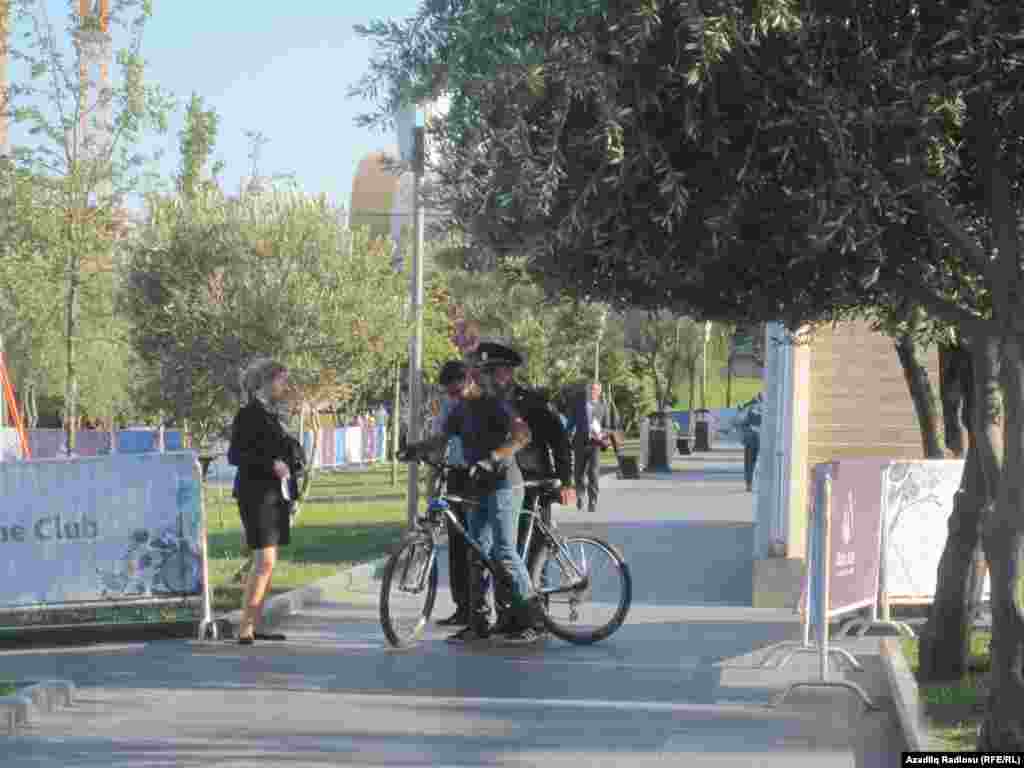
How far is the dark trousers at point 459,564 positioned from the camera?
1322 centimetres

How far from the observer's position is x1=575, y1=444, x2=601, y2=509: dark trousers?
89.8 feet

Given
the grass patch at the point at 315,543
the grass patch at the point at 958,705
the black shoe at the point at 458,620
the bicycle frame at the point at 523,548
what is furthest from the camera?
the grass patch at the point at 315,543

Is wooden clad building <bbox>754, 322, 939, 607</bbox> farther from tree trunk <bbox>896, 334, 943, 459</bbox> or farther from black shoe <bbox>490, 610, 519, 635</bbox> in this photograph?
black shoe <bbox>490, 610, 519, 635</bbox>

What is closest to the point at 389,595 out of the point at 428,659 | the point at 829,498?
the point at 428,659

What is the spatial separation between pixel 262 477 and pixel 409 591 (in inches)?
49.8

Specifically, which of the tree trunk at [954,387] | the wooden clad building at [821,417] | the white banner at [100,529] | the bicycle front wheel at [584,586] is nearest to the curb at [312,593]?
the white banner at [100,529]

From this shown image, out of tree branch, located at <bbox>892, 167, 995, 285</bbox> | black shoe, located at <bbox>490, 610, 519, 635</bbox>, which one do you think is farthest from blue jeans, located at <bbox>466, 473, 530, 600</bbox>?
tree branch, located at <bbox>892, 167, 995, 285</bbox>

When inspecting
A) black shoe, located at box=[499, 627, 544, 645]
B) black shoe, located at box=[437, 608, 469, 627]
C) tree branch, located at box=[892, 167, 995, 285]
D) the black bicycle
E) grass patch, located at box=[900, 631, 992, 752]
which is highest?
tree branch, located at box=[892, 167, 995, 285]

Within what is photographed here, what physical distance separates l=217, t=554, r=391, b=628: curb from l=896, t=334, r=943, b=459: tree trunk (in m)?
4.87

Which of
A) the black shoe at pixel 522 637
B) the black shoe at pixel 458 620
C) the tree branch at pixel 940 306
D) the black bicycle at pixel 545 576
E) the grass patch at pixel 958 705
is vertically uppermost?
the tree branch at pixel 940 306

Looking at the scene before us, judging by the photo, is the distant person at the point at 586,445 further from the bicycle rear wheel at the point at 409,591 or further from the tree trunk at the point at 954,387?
the bicycle rear wheel at the point at 409,591

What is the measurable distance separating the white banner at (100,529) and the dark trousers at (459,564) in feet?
5.69

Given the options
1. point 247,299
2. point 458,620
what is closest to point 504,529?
point 458,620

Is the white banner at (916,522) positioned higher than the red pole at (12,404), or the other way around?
the red pole at (12,404)
